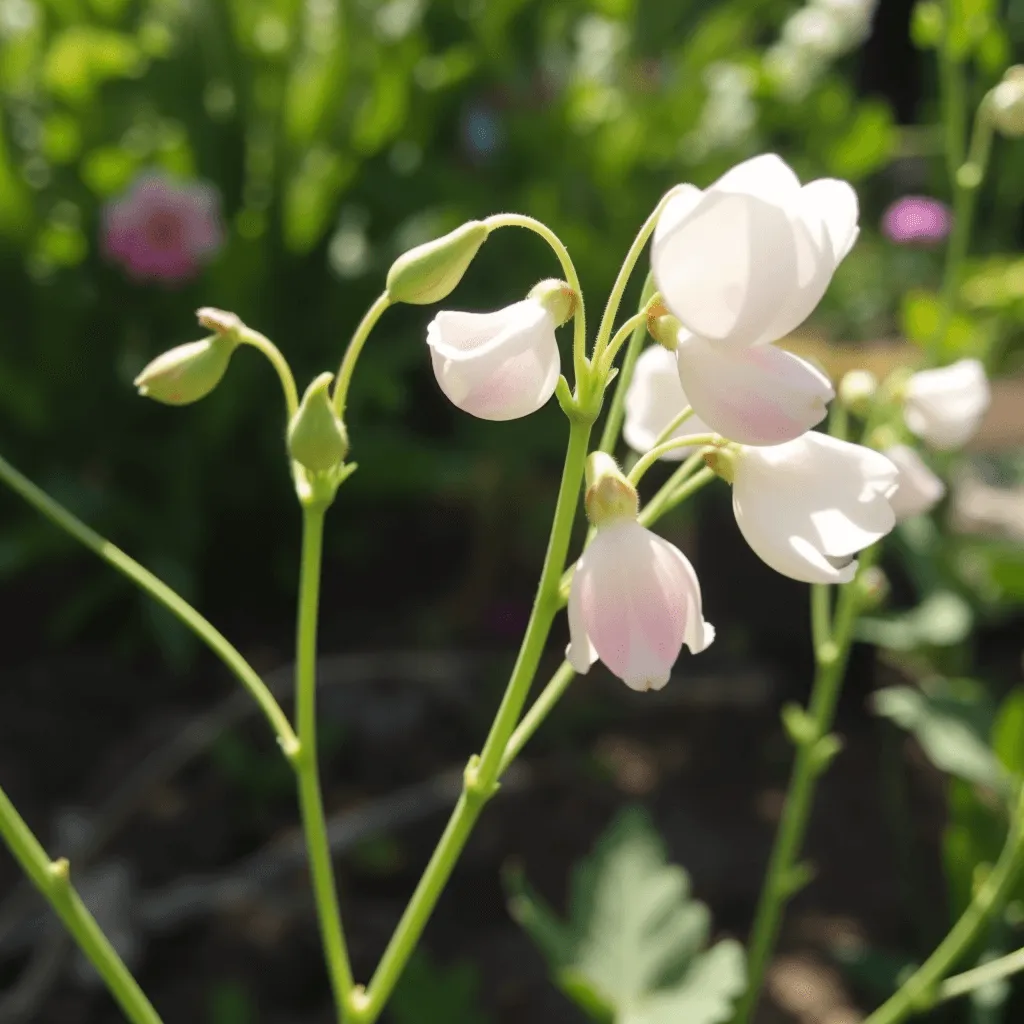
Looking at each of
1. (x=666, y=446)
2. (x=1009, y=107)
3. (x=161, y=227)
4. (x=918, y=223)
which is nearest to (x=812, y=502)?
(x=666, y=446)

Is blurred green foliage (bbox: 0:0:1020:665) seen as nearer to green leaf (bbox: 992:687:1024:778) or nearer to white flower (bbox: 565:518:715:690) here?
green leaf (bbox: 992:687:1024:778)

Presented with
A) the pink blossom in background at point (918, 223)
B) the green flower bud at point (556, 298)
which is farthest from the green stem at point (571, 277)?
the pink blossom in background at point (918, 223)

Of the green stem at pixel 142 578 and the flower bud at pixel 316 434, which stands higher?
the flower bud at pixel 316 434

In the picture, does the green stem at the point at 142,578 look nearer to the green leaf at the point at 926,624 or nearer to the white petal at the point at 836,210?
the white petal at the point at 836,210

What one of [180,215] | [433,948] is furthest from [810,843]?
[180,215]

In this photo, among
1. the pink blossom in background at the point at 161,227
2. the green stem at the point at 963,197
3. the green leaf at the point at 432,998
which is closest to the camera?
the green stem at the point at 963,197

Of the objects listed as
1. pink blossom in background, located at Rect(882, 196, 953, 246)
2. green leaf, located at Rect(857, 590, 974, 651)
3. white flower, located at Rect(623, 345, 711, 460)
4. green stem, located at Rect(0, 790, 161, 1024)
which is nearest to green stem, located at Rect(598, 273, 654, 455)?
white flower, located at Rect(623, 345, 711, 460)
